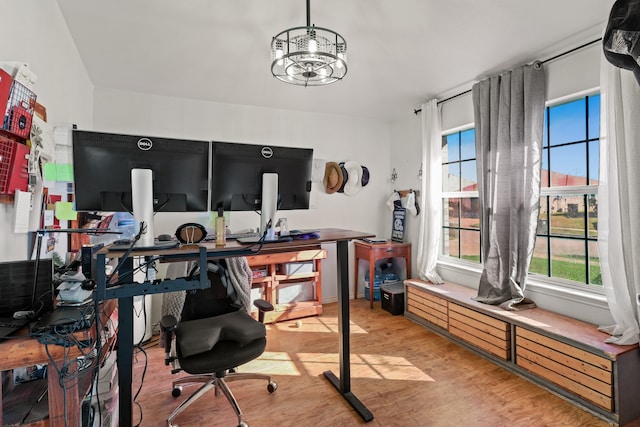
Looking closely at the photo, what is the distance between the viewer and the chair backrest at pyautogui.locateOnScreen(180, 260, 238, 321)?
2291mm

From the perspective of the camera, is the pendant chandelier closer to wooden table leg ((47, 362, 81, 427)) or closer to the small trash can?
wooden table leg ((47, 362, 81, 427))

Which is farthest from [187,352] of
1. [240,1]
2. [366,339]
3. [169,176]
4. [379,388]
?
[240,1]

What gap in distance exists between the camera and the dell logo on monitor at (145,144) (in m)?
1.40

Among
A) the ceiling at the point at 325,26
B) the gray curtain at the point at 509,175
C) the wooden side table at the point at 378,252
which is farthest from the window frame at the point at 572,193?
the wooden side table at the point at 378,252

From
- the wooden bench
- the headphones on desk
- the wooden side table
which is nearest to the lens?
the headphones on desk

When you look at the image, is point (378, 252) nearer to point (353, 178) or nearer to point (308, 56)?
point (353, 178)

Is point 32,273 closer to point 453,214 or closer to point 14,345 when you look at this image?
point 14,345

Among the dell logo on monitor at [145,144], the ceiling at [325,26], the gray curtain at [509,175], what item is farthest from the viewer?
the gray curtain at [509,175]

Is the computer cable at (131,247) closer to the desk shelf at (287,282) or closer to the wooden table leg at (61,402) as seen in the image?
the wooden table leg at (61,402)

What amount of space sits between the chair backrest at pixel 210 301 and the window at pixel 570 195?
105 inches

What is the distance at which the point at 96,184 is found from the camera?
Answer: 53.6 inches

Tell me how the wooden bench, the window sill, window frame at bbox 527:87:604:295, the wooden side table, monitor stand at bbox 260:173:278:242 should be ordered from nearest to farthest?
monitor stand at bbox 260:173:278:242 < the wooden bench < the window sill < window frame at bbox 527:87:604:295 < the wooden side table

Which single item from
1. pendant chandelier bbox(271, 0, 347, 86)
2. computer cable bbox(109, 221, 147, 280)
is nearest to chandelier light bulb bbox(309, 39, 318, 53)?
pendant chandelier bbox(271, 0, 347, 86)

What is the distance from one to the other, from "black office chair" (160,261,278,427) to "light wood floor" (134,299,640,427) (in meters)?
0.14
